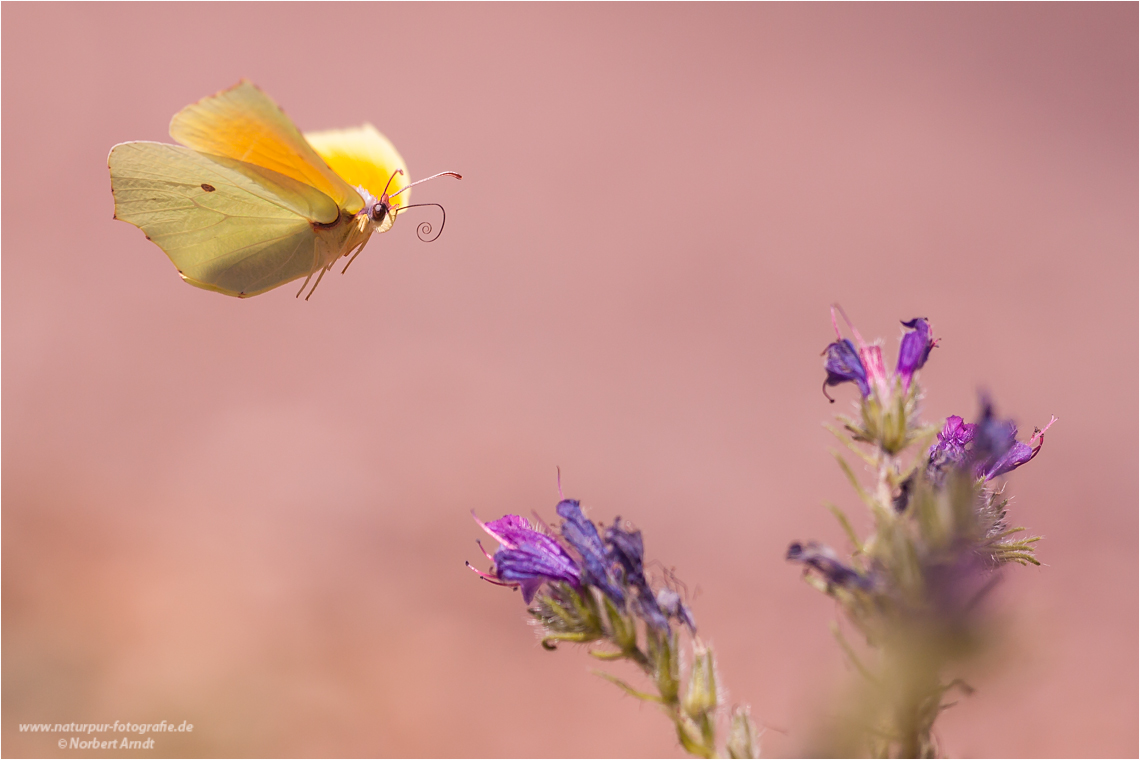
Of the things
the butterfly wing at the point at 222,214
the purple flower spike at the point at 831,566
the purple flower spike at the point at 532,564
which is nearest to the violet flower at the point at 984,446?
the purple flower spike at the point at 831,566

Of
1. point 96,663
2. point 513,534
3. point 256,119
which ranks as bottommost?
point 96,663

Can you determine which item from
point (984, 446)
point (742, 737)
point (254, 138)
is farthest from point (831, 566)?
point (254, 138)

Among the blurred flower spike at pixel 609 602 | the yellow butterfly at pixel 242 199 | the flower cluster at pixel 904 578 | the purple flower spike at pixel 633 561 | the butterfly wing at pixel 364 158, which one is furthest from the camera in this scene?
the butterfly wing at pixel 364 158

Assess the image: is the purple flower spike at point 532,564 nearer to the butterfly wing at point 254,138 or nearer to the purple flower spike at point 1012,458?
the purple flower spike at point 1012,458

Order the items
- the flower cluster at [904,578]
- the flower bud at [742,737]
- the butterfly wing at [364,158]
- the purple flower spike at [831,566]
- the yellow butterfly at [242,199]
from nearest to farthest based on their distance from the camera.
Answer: the flower cluster at [904,578] → the purple flower spike at [831,566] → the flower bud at [742,737] → the yellow butterfly at [242,199] → the butterfly wing at [364,158]

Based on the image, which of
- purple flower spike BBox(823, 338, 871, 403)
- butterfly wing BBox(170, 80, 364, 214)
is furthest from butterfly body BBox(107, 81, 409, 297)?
purple flower spike BBox(823, 338, 871, 403)

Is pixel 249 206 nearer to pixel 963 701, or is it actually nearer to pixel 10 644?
pixel 963 701

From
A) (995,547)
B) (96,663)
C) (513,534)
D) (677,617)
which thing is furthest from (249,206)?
(96,663)

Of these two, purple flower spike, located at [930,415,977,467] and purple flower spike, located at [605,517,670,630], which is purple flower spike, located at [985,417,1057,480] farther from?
purple flower spike, located at [605,517,670,630]
